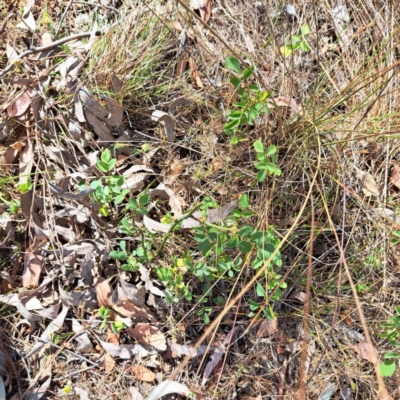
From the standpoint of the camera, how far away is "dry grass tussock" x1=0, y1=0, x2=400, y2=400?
1618 mm

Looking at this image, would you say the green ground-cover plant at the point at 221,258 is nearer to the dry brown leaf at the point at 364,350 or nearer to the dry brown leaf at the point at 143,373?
the dry brown leaf at the point at 143,373

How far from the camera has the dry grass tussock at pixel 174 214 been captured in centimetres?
162

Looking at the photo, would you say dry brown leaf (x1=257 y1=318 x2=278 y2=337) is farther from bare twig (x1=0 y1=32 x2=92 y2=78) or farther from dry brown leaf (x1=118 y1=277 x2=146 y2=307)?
bare twig (x1=0 y1=32 x2=92 y2=78)

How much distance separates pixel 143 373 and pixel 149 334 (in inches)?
5.8

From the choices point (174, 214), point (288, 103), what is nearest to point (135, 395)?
Answer: point (174, 214)

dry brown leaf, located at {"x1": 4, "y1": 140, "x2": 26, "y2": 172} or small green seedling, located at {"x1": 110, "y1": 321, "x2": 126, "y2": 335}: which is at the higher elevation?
dry brown leaf, located at {"x1": 4, "y1": 140, "x2": 26, "y2": 172}

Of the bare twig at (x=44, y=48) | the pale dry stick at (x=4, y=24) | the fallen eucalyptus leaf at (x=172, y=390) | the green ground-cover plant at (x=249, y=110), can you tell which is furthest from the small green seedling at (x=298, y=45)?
the fallen eucalyptus leaf at (x=172, y=390)

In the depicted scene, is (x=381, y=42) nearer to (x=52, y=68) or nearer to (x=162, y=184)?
(x=162, y=184)

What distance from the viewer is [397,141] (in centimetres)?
173

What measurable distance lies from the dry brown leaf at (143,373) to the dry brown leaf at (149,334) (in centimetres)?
10

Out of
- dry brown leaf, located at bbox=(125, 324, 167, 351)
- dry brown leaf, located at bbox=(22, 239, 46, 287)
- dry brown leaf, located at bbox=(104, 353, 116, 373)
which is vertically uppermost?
dry brown leaf, located at bbox=(22, 239, 46, 287)

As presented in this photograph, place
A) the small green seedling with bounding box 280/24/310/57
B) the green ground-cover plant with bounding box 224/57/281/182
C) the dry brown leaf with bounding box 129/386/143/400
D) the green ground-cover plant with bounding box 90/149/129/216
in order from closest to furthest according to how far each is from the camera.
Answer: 1. the green ground-cover plant with bounding box 224/57/281/182
2. the green ground-cover plant with bounding box 90/149/129/216
3. the small green seedling with bounding box 280/24/310/57
4. the dry brown leaf with bounding box 129/386/143/400

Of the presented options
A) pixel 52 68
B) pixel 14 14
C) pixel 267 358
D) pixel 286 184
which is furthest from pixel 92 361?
pixel 14 14

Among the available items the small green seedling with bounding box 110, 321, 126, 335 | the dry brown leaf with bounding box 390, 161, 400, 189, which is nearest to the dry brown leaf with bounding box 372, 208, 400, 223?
the dry brown leaf with bounding box 390, 161, 400, 189
